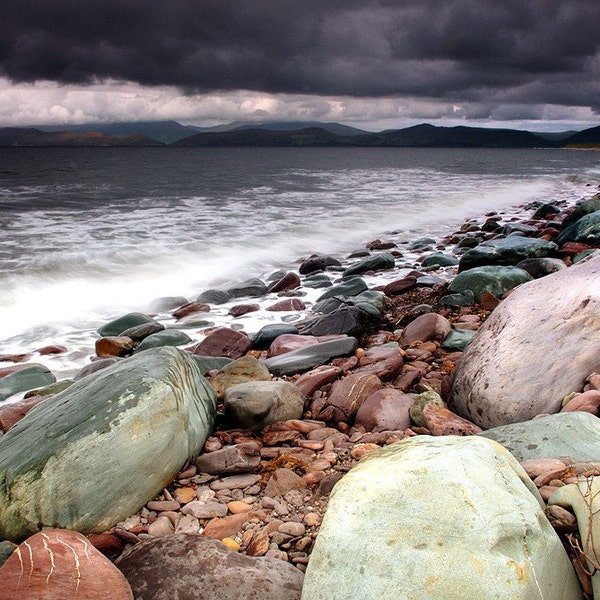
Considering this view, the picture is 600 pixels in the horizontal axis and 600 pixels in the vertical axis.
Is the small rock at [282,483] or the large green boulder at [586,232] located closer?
the small rock at [282,483]

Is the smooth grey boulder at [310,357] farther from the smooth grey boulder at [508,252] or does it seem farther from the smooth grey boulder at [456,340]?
the smooth grey boulder at [508,252]

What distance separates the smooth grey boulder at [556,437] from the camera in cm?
262

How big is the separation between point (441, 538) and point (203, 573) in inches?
39.2

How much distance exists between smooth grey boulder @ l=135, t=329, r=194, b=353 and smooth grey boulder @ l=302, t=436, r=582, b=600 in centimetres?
500

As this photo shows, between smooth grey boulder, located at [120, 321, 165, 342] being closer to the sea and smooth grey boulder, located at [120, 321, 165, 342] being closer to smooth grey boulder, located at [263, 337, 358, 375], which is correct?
the sea

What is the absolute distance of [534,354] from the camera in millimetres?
3549

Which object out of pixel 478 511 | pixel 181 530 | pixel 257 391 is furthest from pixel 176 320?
pixel 478 511

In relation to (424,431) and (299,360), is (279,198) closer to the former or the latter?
(299,360)

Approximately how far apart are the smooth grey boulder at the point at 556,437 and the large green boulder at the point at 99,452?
5.72 ft

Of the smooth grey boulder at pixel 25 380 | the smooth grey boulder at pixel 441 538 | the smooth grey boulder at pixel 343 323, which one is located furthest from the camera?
the smooth grey boulder at pixel 343 323

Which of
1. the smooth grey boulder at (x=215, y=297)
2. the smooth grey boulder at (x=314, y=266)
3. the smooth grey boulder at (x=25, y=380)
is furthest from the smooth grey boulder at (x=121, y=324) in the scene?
the smooth grey boulder at (x=314, y=266)

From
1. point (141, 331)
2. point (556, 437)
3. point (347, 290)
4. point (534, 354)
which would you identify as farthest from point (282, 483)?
point (347, 290)

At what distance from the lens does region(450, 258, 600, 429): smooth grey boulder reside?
3352 millimetres

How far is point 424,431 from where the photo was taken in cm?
344
